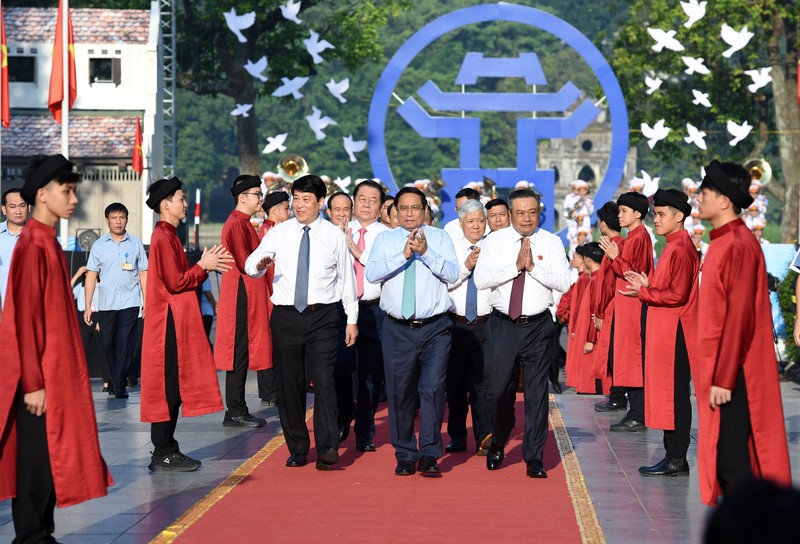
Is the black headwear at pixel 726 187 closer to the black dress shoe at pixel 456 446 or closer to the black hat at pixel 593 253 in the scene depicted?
the black dress shoe at pixel 456 446

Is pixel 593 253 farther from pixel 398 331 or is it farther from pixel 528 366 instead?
pixel 398 331

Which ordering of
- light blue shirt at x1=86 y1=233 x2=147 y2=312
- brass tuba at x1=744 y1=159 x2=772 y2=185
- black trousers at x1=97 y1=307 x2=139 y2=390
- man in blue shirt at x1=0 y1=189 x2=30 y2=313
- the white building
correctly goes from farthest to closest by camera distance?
the white building → brass tuba at x1=744 y1=159 x2=772 y2=185 → black trousers at x1=97 y1=307 x2=139 y2=390 → light blue shirt at x1=86 y1=233 x2=147 y2=312 → man in blue shirt at x1=0 y1=189 x2=30 y2=313

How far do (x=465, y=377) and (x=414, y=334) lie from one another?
135 cm

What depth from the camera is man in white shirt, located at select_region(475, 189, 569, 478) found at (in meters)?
8.77

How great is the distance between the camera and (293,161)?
2936cm

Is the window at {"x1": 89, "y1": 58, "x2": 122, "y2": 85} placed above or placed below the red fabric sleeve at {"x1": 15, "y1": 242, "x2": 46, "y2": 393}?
above

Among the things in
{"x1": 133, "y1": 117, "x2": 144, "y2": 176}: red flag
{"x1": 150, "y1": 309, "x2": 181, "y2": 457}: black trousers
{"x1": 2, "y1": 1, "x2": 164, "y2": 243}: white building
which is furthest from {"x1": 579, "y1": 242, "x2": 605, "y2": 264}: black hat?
{"x1": 2, "y1": 1, "x2": 164, "y2": 243}: white building

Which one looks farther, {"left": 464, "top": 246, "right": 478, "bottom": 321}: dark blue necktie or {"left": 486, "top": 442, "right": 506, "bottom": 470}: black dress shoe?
{"left": 464, "top": 246, "right": 478, "bottom": 321}: dark blue necktie

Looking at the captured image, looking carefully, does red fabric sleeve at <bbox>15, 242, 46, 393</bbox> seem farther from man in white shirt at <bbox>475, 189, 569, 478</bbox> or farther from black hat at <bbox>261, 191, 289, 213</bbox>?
black hat at <bbox>261, 191, 289, 213</bbox>

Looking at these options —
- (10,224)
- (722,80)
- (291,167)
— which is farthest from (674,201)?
(722,80)

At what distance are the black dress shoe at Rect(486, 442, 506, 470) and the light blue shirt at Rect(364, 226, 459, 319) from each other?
0.98m

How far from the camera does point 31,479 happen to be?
5973 millimetres

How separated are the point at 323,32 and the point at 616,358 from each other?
33591 mm

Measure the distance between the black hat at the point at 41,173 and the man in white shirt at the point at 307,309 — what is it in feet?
9.56
